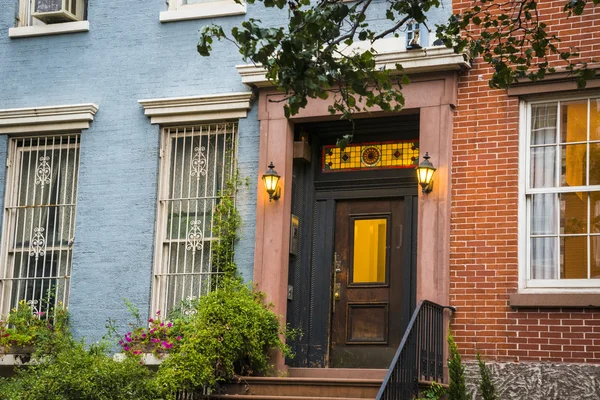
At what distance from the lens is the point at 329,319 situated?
467 inches

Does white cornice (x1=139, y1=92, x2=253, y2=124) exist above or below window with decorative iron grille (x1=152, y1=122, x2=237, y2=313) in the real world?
above

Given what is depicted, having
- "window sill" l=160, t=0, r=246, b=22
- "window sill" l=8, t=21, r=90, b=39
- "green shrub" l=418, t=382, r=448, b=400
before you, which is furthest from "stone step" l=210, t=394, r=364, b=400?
"window sill" l=8, t=21, r=90, b=39

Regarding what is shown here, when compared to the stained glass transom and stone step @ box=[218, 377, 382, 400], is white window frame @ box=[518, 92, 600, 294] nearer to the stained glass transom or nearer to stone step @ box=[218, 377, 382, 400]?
the stained glass transom

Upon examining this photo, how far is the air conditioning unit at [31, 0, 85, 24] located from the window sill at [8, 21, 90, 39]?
4.1 inches

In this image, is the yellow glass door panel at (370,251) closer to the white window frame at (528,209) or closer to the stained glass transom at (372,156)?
the stained glass transom at (372,156)

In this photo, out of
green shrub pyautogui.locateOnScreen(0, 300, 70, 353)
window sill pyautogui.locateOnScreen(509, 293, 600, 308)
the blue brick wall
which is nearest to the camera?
window sill pyautogui.locateOnScreen(509, 293, 600, 308)

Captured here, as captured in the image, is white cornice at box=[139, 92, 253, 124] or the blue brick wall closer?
white cornice at box=[139, 92, 253, 124]

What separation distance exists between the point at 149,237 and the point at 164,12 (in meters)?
2.73

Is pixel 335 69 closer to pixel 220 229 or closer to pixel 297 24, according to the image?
pixel 297 24

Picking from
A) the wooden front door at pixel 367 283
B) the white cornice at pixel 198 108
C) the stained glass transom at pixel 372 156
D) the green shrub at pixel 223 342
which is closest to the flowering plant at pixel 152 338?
the green shrub at pixel 223 342

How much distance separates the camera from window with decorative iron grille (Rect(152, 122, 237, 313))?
1226 centimetres

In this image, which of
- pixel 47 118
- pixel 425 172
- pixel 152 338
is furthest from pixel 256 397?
pixel 47 118

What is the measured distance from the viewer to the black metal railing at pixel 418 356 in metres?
9.17

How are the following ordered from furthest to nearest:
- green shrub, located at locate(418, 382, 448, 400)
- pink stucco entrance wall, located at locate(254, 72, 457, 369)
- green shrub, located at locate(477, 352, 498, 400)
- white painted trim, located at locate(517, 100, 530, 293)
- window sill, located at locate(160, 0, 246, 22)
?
window sill, located at locate(160, 0, 246, 22) → pink stucco entrance wall, located at locate(254, 72, 457, 369) → white painted trim, located at locate(517, 100, 530, 293) → green shrub, located at locate(418, 382, 448, 400) → green shrub, located at locate(477, 352, 498, 400)
